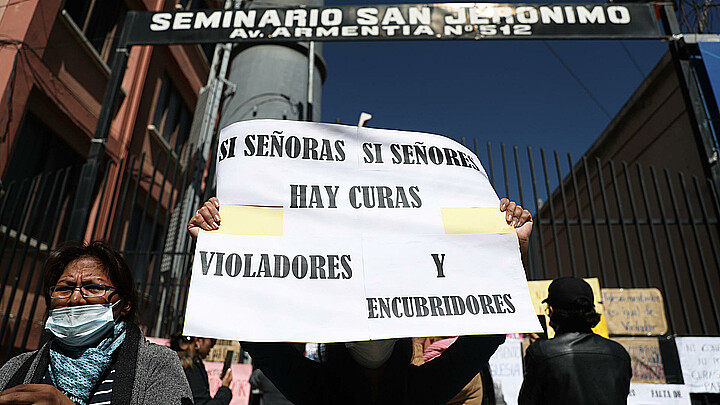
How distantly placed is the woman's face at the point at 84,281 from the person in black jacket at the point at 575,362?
197 centimetres

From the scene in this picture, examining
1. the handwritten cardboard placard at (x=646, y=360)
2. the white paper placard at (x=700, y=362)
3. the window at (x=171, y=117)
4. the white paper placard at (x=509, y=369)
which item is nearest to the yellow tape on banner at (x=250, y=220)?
the white paper placard at (x=509, y=369)

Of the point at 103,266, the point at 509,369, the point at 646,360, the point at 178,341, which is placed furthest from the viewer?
the point at 509,369

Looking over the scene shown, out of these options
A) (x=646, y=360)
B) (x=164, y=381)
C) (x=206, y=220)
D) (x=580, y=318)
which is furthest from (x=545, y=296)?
(x=164, y=381)

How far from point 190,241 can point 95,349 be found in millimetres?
6927

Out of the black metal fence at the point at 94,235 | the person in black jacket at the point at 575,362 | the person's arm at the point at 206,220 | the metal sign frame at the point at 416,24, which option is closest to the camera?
the person's arm at the point at 206,220

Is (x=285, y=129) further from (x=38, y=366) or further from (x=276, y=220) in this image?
(x=38, y=366)

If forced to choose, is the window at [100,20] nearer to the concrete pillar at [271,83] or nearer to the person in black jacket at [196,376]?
the concrete pillar at [271,83]

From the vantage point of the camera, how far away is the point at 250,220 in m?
1.80

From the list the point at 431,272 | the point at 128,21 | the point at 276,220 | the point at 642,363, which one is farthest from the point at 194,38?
the point at 642,363

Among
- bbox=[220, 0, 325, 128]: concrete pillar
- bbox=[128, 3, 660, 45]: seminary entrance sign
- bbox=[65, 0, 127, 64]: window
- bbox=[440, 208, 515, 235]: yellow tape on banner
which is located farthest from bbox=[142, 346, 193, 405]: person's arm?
bbox=[65, 0, 127, 64]: window

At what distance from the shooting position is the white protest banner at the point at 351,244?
5.28 ft

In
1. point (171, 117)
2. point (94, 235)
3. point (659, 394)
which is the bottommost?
point (659, 394)

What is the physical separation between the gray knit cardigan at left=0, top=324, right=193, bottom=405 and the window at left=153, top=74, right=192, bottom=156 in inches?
443

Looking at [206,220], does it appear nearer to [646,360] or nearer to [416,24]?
[416,24]
